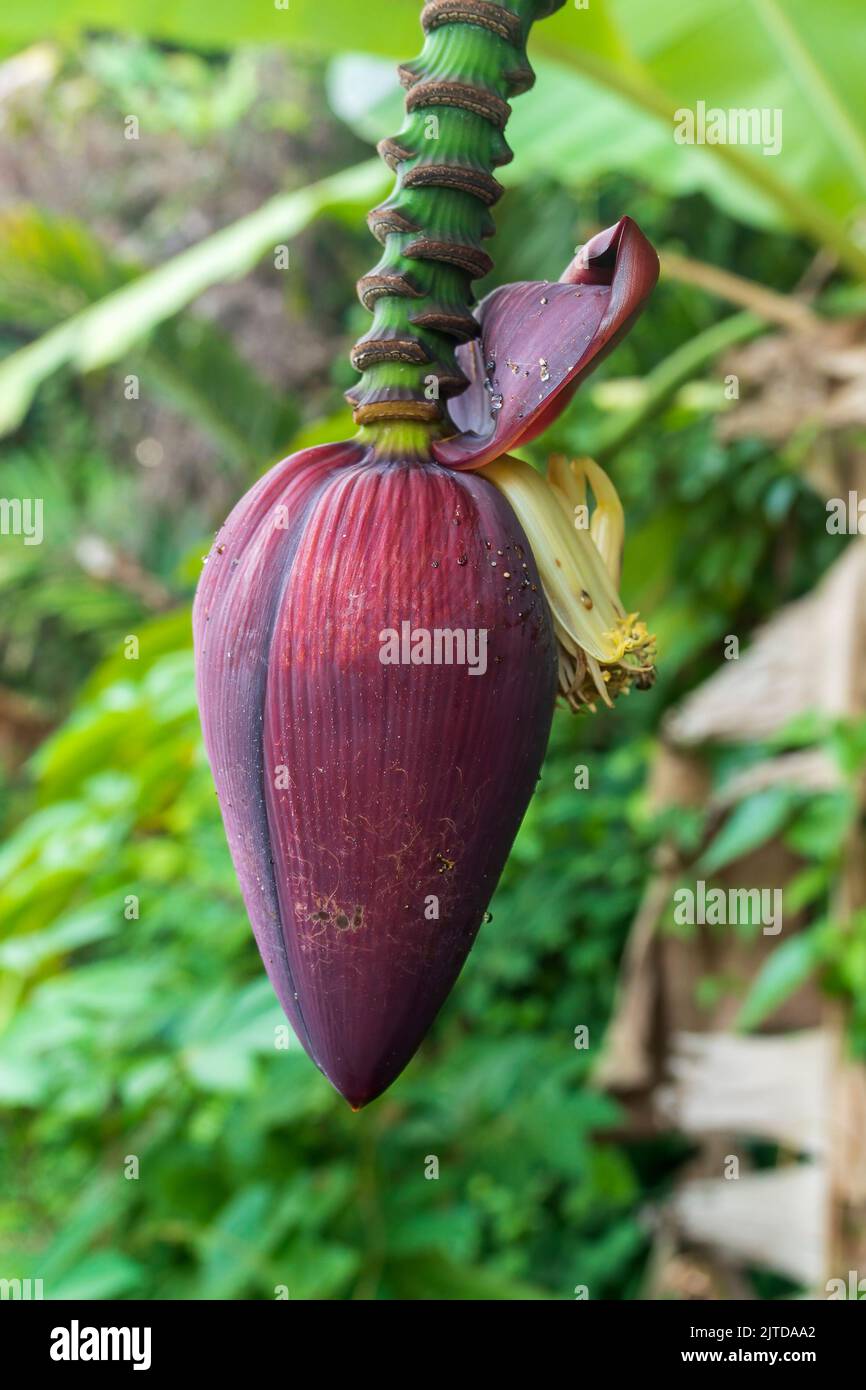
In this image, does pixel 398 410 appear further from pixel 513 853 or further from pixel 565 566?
pixel 513 853

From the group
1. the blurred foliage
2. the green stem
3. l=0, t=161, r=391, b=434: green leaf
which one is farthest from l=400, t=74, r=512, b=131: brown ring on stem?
l=0, t=161, r=391, b=434: green leaf

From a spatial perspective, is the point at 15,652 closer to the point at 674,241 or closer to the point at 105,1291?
the point at 674,241

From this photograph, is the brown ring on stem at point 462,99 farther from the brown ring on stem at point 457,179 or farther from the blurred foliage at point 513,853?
the blurred foliage at point 513,853

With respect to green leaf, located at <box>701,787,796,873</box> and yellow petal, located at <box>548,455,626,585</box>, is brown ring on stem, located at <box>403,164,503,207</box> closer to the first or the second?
yellow petal, located at <box>548,455,626,585</box>

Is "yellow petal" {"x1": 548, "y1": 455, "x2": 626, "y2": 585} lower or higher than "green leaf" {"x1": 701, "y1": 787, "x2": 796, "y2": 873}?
higher

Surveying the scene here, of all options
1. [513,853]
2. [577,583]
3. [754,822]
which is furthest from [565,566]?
[513,853]

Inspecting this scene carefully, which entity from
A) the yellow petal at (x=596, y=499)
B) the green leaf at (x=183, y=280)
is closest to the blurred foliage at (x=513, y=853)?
the green leaf at (x=183, y=280)

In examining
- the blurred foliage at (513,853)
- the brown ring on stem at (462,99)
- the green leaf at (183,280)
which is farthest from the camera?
the green leaf at (183,280)
